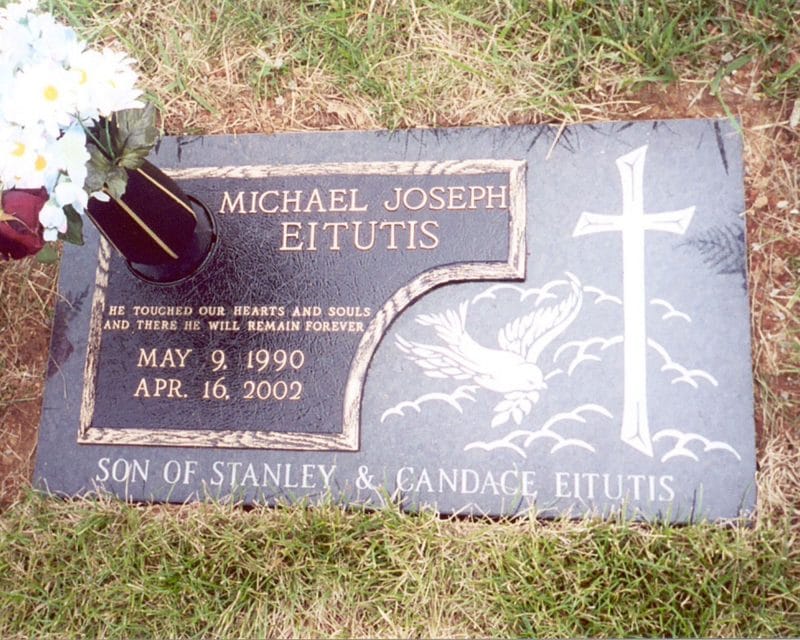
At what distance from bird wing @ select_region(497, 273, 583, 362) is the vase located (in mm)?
838

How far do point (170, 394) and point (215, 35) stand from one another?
1083mm

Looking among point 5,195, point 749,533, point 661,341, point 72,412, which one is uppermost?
point 5,195

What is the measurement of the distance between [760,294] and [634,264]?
1.11 feet

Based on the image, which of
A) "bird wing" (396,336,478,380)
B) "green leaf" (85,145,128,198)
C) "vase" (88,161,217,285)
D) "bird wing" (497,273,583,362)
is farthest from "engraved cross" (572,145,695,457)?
"green leaf" (85,145,128,198)

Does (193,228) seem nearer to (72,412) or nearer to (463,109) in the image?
(72,412)

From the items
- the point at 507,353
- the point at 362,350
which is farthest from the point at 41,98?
the point at 507,353

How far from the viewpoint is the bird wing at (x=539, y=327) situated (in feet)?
6.19

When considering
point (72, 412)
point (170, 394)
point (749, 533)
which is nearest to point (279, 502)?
point (170, 394)

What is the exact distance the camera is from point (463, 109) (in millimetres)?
2082

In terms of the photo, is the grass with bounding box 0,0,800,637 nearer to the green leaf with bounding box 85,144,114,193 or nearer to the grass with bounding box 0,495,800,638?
the grass with bounding box 0,495,800,638

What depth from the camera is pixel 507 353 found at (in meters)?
1.89

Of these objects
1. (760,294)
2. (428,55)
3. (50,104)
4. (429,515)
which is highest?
(428,55)

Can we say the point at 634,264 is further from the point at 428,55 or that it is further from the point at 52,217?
the point at 52,217

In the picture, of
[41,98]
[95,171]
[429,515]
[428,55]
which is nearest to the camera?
[41,98]
